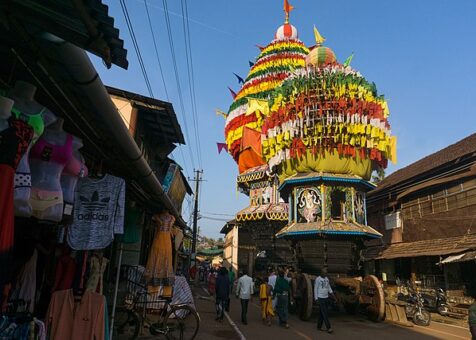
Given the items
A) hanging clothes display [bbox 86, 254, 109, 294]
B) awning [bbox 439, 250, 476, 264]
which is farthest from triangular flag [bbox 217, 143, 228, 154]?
hanging clothes display [bbox 86, 254, 109, 294]

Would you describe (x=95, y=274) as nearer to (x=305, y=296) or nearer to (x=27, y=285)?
(x=27, y=285)

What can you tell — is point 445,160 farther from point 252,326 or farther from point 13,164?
point 13,164

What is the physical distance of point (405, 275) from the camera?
66.5 ft

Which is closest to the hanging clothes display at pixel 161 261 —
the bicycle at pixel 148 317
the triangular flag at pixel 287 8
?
the bicycle at pixel 148 317

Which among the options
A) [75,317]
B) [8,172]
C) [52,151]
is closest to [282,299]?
[75,317]

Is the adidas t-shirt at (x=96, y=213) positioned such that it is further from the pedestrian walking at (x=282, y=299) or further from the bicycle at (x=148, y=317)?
the pedestrian walking at (x=282, y=299)

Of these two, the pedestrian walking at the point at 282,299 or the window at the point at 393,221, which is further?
the window at the point at 393,221

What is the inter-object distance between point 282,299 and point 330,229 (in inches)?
191

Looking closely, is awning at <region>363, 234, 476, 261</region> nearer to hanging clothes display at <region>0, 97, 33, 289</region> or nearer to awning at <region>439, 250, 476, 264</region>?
awning at <region>439, 250, 476, 264</region>

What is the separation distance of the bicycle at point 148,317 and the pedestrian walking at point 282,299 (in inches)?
144

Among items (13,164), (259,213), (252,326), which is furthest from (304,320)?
(259,213)

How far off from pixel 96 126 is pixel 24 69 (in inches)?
44.8

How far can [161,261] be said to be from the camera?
945 centimetres

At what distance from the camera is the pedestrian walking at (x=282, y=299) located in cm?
1211
